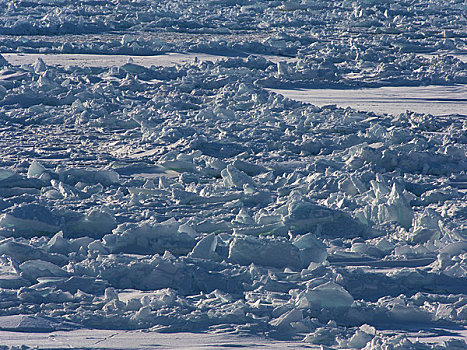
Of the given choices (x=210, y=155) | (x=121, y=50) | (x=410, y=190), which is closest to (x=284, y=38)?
(x=121, y=50)

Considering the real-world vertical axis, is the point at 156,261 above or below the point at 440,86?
above

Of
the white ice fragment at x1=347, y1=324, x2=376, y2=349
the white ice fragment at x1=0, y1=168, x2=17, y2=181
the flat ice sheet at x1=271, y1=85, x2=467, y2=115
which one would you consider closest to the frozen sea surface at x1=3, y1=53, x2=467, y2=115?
the flat ice sheet at x1=271, y1=85, x2=467, y2=115

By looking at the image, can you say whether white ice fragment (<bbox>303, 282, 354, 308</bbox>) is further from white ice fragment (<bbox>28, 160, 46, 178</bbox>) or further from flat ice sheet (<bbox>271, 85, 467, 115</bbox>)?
flat ice sheet (<bbox>271, 85, 467, 115</bbox>)

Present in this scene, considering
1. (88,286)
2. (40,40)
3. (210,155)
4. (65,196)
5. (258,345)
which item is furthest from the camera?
(40,40)

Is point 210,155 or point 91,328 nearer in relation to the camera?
point 91,328

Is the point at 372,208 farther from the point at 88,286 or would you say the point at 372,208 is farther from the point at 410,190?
the point at 88,286

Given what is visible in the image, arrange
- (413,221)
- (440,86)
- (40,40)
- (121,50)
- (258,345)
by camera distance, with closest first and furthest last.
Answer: (258,345) < (413,221) < (440,86) < (121,50) < (40,40)
